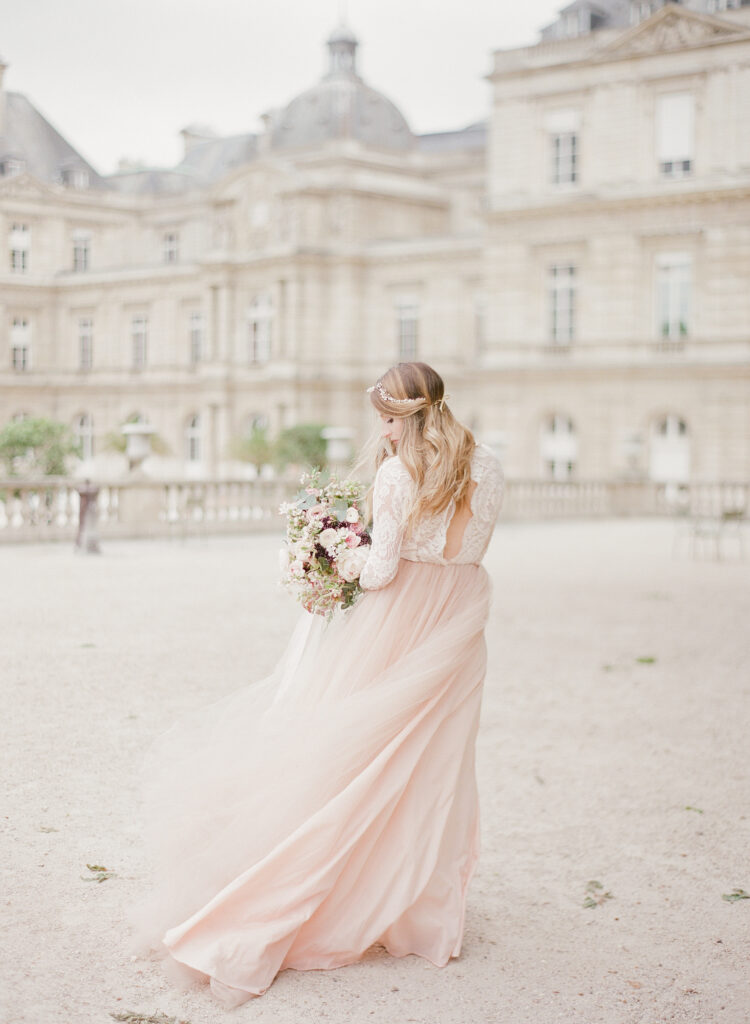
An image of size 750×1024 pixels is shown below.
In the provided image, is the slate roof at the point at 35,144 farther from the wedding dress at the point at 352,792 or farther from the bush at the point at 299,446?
the wedding dress at the point at 352,792

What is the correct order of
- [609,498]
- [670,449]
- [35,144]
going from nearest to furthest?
[609,498]
[670,449]
[35,144]

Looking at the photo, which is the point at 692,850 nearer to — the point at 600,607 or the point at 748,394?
the point at 600,607

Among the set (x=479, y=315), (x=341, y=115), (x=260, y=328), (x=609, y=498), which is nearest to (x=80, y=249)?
(x=260, y=328)

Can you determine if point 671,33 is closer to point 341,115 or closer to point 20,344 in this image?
point 341,115

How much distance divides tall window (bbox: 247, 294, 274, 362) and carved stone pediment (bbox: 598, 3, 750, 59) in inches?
564

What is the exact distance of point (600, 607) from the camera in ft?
37.5

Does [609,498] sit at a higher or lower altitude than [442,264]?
lower

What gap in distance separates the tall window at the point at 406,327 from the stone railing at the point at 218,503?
1302cm

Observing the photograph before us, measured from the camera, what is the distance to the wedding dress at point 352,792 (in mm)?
3455

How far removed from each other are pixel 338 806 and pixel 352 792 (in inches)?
2.1

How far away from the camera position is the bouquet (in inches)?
146

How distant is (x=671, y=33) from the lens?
99.7 feet

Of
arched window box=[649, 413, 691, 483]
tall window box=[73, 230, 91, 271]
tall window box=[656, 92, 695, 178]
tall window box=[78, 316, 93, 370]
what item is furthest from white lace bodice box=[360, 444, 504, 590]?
tall window box=[73, 230, 91, 271]

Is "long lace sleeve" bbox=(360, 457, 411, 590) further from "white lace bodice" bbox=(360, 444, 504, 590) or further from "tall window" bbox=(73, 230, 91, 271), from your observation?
"tall window" bbox=(73, 230, 91, 271)
